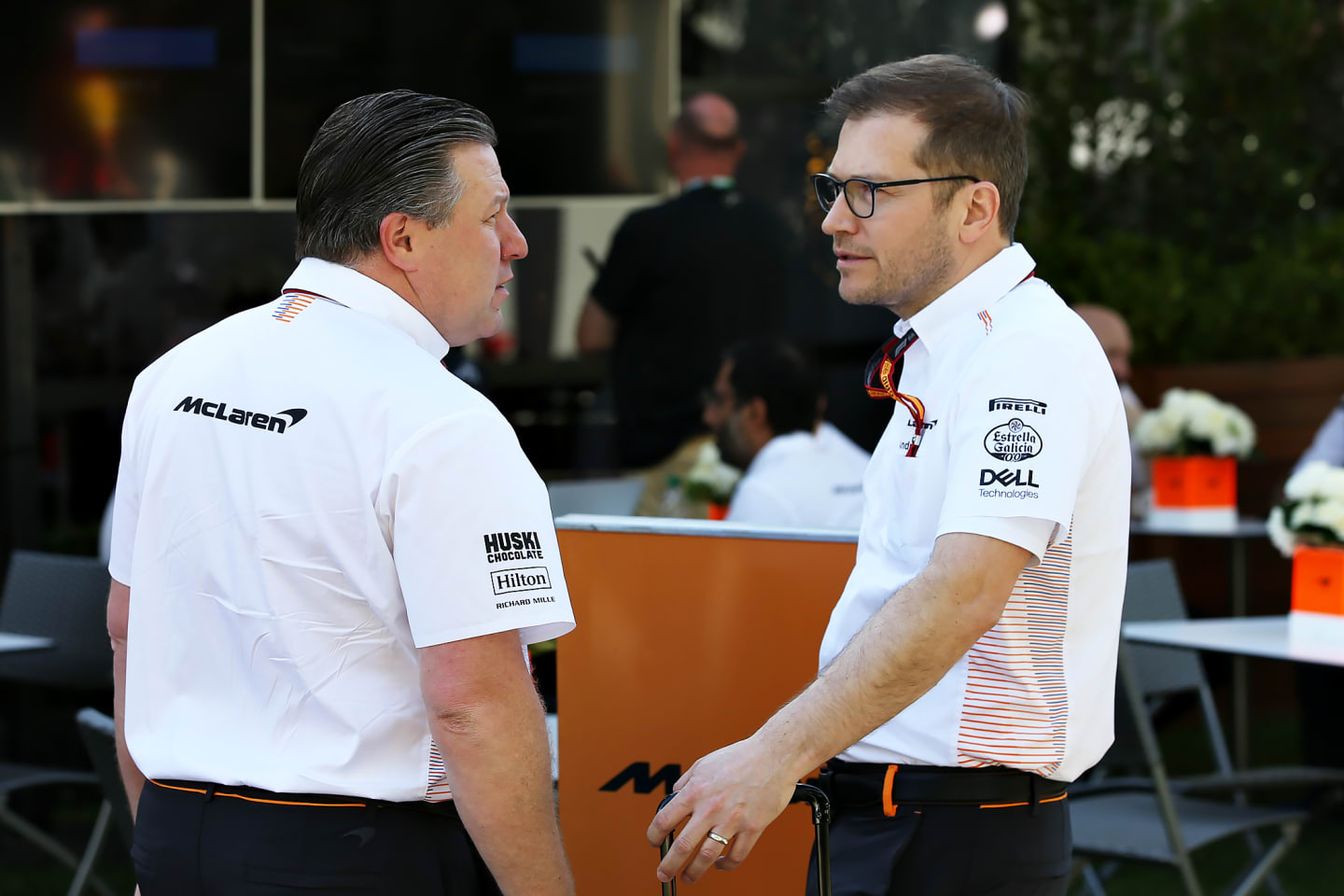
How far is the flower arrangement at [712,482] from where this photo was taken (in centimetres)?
503

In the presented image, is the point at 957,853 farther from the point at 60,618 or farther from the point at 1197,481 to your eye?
the point at 1197,481

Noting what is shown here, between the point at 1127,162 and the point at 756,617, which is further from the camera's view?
the point at 1127,162

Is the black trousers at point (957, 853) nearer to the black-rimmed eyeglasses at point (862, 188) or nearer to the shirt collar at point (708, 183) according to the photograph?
the black-rimmed eyeglasses at point (862, 188)

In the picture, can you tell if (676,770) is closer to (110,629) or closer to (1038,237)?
(110,629)

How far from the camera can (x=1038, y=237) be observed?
8.43m

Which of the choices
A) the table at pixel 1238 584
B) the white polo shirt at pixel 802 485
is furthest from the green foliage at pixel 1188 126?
the white polo shirt at pixel 802 485

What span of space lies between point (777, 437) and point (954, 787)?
3041 millimetres

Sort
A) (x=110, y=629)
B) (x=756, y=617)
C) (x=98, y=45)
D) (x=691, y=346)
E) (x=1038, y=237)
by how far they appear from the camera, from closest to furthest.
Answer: (x=110, y=629), (x=756, y=617), (x=98, y=45), (x=691, y=346), (x=1038, y=237)

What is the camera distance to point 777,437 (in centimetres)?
494

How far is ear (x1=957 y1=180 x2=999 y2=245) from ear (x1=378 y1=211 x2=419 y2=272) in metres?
0.70

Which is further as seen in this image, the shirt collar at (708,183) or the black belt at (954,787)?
the shirt collar at (708,183)

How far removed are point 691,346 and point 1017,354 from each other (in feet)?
14.6

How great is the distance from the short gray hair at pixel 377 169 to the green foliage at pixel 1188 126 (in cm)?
675

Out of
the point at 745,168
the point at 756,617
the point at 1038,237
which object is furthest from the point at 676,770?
the point at 1038,237
